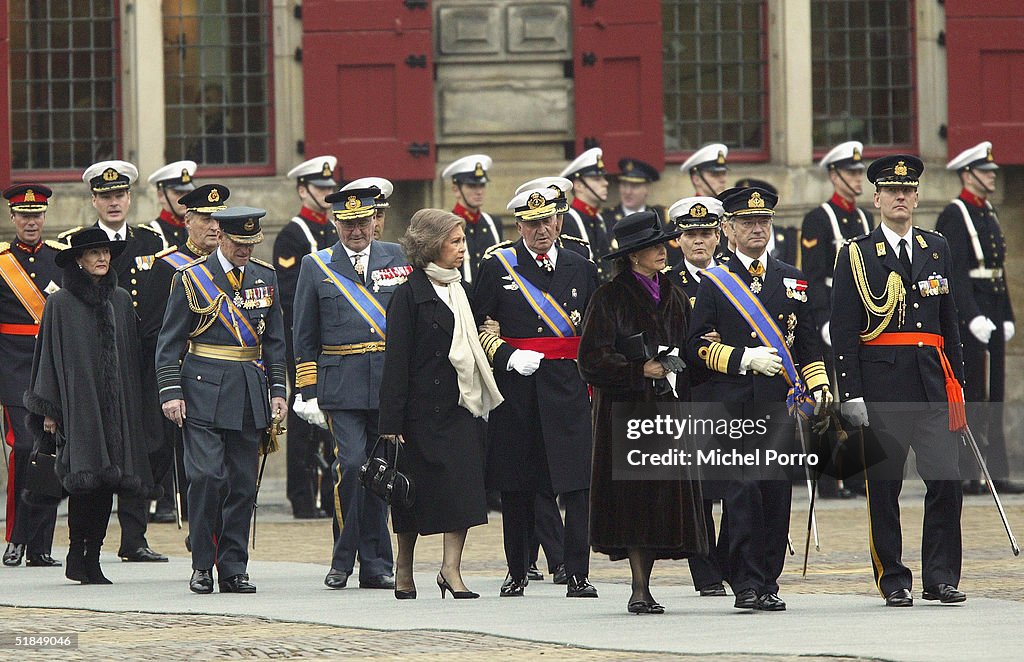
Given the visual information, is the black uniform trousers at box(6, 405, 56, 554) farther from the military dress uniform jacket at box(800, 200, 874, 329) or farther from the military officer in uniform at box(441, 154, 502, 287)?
the military dress uniform jacket at box(800, 200, 874, 329)

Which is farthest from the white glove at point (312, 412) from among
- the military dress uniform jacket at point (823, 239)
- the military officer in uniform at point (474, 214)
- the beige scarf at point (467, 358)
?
the military dress uniform jacket at point (823, 239)

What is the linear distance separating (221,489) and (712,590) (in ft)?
8.44

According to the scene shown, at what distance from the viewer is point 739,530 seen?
1069cm

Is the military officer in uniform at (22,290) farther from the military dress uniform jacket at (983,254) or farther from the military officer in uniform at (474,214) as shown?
the military dress uniform jacket at (983,254)

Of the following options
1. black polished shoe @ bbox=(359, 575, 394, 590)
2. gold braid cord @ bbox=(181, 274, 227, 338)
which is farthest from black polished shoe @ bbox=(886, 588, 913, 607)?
gold braid cord @ bbox=(181, 274, 227, 338)

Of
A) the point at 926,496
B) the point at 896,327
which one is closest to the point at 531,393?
the point at 896,327

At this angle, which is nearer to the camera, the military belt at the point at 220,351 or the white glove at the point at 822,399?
the white glove at the point at 822,399

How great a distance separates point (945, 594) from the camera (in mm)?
10445

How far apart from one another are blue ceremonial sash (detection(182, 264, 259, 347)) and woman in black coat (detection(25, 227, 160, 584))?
2.04 ft

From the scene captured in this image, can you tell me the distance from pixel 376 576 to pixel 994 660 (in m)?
4.42

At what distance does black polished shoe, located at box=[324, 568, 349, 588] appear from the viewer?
39.1 ft

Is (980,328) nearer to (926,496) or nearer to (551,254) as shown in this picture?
(551,254)

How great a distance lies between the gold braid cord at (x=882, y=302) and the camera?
1072cm

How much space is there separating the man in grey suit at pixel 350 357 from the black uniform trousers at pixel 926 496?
274 cm
